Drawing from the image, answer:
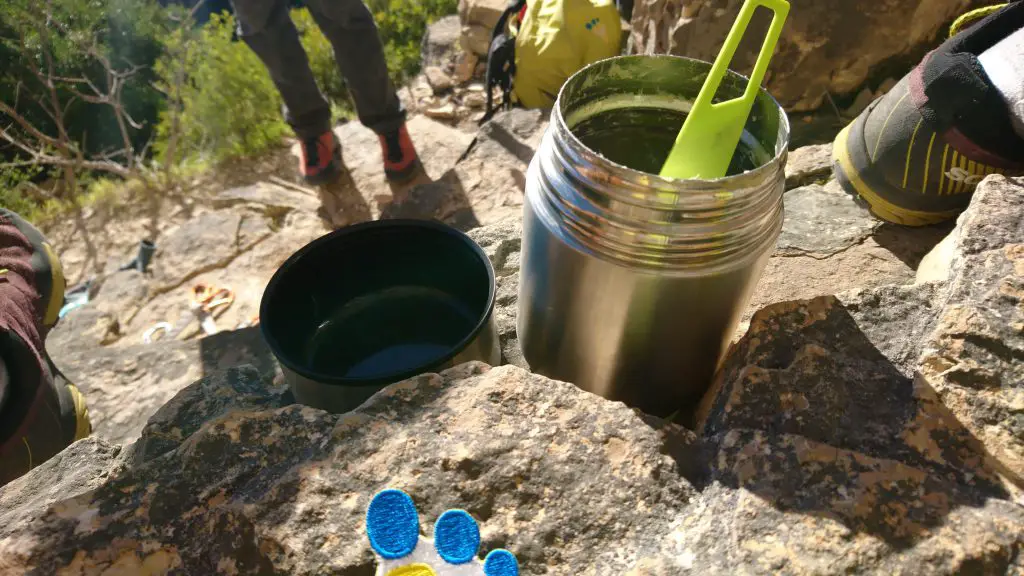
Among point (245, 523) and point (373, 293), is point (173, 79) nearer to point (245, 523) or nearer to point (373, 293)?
point (373, 293)

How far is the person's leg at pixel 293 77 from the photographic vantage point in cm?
277

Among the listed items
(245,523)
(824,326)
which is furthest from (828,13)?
(245,523)

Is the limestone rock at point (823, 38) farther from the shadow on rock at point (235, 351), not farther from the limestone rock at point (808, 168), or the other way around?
the shadow on rock at point (235, 351)

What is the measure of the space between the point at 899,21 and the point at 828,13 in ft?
0.85

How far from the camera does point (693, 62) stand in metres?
1.21

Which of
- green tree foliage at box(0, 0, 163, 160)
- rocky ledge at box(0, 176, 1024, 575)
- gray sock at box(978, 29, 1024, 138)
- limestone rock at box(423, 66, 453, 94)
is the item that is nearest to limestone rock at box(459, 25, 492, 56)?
limestone rock at box(423, 66, 453, 94)

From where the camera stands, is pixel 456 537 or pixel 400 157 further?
pixel 400 157

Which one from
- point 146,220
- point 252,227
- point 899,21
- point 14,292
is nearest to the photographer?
point 14,292

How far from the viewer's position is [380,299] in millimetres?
1733

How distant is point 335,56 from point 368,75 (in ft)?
0.56

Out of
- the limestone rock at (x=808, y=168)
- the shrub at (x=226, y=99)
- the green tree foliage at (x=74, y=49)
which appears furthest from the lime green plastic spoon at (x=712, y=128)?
the green tree foliage at (x=74, y=49)

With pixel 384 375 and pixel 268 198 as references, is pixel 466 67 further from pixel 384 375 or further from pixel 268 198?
pixel 384 375

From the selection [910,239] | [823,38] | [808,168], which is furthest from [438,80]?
[910,239]

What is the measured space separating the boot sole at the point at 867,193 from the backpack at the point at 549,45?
1665 millimetres
